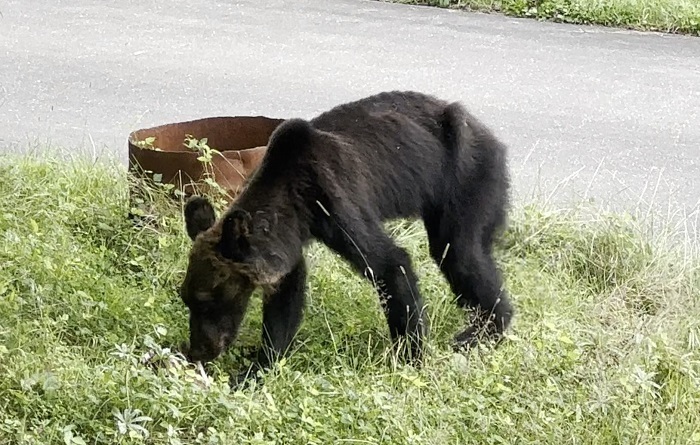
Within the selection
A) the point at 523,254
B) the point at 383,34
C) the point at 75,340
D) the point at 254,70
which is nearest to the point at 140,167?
the point at 75,340

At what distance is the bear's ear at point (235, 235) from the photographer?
436 cm

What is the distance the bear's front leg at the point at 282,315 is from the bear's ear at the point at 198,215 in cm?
45

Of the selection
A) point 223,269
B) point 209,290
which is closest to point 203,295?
point 209,290

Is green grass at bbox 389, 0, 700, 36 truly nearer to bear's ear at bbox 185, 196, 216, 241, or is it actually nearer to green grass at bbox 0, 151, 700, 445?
green grass at bbox 0, 151, 700, 445

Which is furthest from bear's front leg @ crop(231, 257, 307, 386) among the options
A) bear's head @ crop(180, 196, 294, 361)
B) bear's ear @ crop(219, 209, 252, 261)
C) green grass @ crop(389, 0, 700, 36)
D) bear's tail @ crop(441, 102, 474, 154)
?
green grass @ crop(389, 0, 700, 36)

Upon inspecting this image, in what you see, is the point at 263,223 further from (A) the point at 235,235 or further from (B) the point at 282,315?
Result: (B) the point at 282,315

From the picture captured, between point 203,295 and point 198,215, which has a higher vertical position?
point 198,215

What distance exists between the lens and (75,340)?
16.0 ft

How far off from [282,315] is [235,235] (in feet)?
2.36

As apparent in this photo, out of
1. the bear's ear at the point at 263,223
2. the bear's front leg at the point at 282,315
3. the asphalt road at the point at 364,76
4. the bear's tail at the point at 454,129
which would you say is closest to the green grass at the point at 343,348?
the bear's front leg at the point at 282,315

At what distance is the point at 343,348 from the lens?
501 centimetres

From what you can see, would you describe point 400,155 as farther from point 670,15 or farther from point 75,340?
point 670,15

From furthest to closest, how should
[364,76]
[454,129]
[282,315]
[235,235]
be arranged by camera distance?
[364,76]
[454,129]
[282,315]
[235,235]

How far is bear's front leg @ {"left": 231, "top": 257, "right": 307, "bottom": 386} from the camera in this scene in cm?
492
